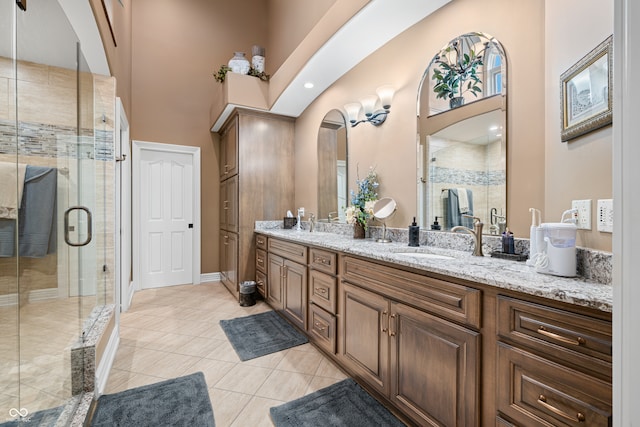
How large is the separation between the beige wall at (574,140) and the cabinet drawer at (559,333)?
1.38 feet

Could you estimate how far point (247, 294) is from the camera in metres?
3.46

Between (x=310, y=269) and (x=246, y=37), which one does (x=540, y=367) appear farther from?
(x=246, y=37)

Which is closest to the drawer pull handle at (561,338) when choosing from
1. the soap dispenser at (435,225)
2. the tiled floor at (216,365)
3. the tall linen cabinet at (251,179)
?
the soap dispenser at (435,225)

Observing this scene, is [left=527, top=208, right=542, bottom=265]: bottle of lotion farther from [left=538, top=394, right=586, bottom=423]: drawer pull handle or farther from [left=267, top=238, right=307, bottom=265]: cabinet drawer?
[left=267, top=238, right=307, bottom=265]: cabinet drawer

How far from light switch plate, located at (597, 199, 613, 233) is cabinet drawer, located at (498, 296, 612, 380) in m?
0.44

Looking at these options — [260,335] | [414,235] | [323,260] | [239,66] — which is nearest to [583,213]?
[414,235]

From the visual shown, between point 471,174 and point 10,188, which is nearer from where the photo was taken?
point 10,188

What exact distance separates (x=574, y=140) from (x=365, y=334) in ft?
4.78

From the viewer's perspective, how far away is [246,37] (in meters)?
4.85

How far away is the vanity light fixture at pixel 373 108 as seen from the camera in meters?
2.47

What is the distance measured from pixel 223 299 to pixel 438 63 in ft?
11.3

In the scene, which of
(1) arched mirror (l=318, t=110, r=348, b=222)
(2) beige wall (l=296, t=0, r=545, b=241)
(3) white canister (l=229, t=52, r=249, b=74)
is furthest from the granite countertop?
(3) white canister (l=229, t=52, r=249, b=74)

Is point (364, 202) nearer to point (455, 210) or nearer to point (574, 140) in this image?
point (455, 210)

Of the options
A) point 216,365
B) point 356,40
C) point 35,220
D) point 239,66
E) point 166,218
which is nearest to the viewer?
point 35,220
